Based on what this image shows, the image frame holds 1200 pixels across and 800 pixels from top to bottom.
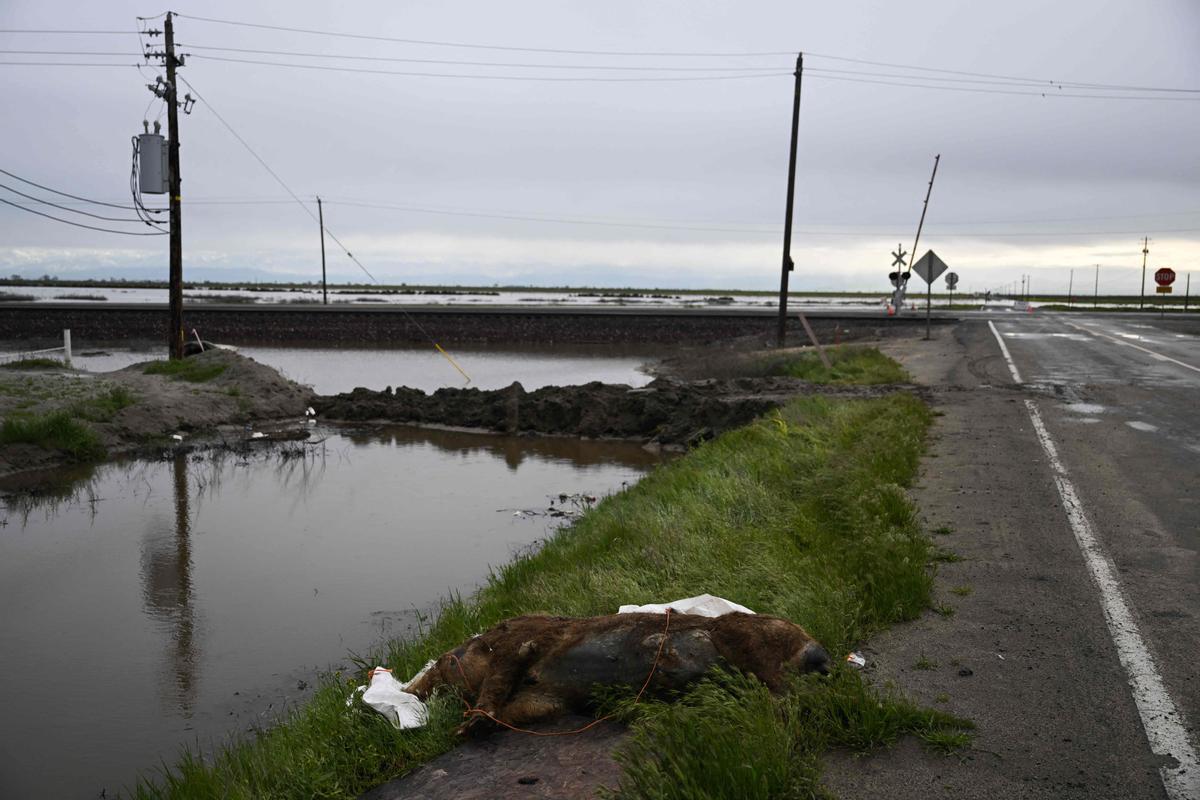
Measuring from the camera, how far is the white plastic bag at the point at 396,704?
5.26 meters

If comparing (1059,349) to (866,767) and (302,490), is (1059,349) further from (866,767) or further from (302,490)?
(866,767)

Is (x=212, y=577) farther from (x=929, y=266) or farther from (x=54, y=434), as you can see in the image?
(x=929, y=266)

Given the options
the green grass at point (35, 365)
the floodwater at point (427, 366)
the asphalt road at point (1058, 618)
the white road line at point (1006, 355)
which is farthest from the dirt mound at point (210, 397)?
the white road line at point (1006, 355)

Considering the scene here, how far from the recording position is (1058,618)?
629 cm

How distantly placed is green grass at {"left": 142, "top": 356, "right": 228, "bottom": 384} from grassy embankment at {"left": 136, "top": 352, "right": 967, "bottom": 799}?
16287 mm

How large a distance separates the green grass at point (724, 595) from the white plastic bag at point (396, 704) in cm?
6

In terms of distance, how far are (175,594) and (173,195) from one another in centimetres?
2144

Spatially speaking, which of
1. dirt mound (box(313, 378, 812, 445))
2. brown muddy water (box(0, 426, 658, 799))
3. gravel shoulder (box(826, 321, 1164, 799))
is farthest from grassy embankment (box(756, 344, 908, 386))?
gravel shoulder (box(826, 321, 1164, 799))

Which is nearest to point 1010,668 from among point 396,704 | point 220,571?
point 396,704

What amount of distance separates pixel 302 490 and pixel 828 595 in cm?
1147

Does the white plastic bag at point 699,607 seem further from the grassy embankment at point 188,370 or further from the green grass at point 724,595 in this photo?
the grassy embankment at point 188,370

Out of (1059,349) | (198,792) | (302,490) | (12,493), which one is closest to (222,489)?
(302,490)

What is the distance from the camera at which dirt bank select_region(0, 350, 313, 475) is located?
59.2ft

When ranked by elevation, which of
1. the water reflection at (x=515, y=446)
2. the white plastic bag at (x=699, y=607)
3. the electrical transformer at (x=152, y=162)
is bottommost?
the water reflection at (x=515, y=446)
